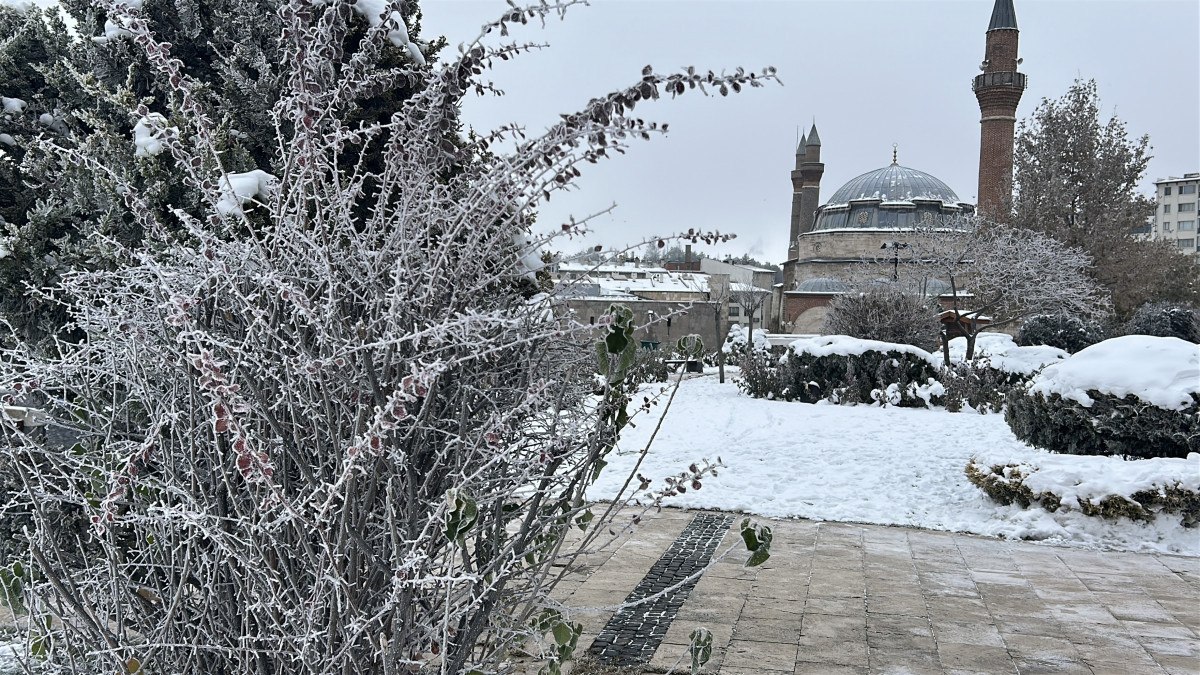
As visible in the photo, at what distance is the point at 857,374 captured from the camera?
1470 centimetres

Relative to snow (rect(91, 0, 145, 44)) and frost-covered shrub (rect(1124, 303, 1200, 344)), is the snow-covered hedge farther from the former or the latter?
frost-covered shrub (rect(1124, 303, 1200, 344))

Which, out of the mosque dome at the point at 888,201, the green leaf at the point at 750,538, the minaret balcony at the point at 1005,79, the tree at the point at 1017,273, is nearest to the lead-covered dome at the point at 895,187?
the mosque dome at the point at 888,201

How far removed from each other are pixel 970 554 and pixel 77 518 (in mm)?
5300

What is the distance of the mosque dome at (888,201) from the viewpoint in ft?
153

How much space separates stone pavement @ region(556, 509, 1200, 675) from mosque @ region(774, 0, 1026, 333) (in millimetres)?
28549

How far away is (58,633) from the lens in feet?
7.79

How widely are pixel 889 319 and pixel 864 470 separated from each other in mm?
10671

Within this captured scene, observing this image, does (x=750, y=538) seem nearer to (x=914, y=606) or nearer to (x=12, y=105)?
(x=914, y=606)

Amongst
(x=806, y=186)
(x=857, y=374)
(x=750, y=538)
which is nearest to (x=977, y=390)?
(x=857, y=374)

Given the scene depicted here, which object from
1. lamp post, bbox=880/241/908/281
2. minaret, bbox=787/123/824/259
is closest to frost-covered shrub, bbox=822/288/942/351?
lamp post, bbox=880/241/908/281

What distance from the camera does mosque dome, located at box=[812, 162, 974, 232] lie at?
46688mm

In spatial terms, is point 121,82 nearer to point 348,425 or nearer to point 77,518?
point 77,518

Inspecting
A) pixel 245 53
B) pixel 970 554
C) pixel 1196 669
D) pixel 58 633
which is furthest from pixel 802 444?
pixel 58 633

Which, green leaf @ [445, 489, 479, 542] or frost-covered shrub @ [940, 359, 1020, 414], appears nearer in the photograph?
green leaf @ [445, 489, 479, 542]
